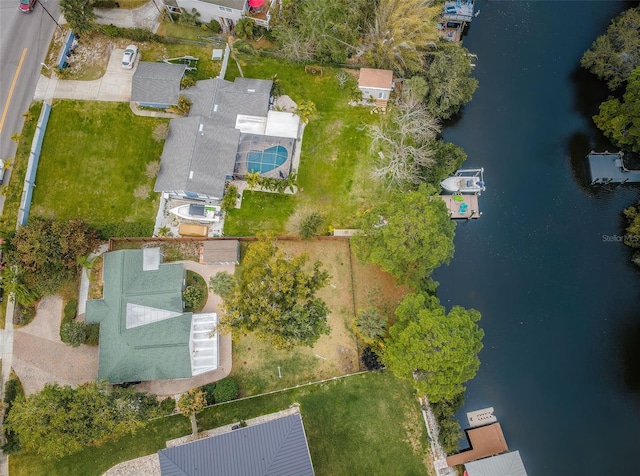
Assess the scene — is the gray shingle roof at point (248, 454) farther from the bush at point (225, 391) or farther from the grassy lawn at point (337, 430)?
the grassy lawn at point (337, 430)

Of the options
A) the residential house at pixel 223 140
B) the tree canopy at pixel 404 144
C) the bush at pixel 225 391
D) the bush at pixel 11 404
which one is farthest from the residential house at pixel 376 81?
the bush at pixel 11 404

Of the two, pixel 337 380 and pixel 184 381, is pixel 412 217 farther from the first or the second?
pixel 184 381

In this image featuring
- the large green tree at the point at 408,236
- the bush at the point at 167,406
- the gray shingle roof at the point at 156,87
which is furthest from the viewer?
the gray shingle roof at the point at 156,87

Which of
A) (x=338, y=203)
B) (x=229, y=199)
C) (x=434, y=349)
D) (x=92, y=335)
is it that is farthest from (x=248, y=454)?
(x=338, y=203)

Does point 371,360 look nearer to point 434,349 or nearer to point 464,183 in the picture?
point 434,349

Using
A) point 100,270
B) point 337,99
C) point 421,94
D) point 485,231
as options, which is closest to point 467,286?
point 485,231
